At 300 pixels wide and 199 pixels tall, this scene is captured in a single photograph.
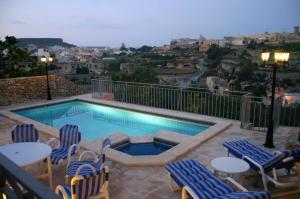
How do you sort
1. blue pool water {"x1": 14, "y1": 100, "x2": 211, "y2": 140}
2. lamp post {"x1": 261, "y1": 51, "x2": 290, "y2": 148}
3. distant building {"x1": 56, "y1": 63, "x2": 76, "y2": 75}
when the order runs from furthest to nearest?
distant building {"x1": 56, "y1": 63, "x2": 76, "y2": 75}
blue pool water {"x1": 14, "y1": 100, "x2": 211, "y2": 140}
lamp post {"x1": 261, "y1": 51, "x2": 290, "y2": 148}

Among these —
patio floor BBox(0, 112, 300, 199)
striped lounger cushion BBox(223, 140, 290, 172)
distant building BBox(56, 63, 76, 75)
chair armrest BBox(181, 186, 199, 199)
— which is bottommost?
patio floor BBox(0, 112, 300, 199)

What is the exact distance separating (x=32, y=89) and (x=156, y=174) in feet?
31.9

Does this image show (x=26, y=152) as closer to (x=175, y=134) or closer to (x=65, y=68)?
(x=175, y=134)

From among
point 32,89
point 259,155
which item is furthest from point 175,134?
point 32,89

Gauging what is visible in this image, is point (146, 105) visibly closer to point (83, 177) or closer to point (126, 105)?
point (126, 105)

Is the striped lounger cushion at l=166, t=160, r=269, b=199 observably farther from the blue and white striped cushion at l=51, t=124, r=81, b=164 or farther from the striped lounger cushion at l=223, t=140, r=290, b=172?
the blue and white striped cushion at l=51, t=124, r=81, b=164

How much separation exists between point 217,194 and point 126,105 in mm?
7122

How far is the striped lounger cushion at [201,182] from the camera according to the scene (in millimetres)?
3028

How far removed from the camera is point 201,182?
3.46 metres

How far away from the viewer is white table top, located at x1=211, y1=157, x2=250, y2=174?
3.70m

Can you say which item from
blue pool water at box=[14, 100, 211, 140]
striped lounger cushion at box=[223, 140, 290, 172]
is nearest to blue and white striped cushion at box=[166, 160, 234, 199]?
striped lounger cushion at box=[223, 140, 290, 172]

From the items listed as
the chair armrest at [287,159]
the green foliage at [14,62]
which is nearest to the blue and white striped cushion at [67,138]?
the chair armrest at [287,159]

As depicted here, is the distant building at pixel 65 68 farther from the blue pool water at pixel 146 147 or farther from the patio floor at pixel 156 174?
the patio floor at pixel 156 174

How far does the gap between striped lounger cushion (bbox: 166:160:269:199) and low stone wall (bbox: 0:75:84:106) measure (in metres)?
10.1
